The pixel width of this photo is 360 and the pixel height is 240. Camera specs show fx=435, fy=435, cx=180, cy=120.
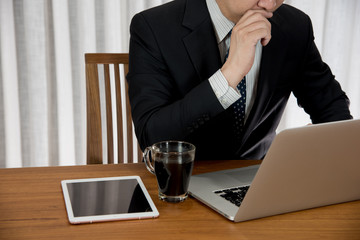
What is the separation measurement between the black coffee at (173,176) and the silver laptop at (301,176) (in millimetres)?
44

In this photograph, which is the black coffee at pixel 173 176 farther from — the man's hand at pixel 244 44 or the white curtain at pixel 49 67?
the white curtain at pixel 49 67

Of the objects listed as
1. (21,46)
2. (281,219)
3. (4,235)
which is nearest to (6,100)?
(21,46)

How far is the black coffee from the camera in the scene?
86 centimetres

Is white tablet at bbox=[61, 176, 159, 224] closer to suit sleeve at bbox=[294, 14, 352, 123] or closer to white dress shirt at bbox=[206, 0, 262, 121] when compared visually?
white dress shirt at bbox=[206, 0, 262, 121]

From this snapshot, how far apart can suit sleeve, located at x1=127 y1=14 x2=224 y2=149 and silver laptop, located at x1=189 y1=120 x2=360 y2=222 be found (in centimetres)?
27

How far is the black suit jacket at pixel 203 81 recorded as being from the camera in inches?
46.0

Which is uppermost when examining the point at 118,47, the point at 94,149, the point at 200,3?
the point at 200,3

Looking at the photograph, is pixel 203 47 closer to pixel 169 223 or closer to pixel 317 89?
pixel 317 89

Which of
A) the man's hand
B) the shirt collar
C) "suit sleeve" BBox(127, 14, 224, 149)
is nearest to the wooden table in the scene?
"suit sleeve" BBox(127, 14, 224, 149)

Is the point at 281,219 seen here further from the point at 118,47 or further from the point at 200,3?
the point at 118,47

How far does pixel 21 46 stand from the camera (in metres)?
2.27

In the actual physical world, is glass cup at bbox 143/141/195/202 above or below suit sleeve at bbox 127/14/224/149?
below

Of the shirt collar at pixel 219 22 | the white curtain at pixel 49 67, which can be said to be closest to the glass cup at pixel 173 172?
the shirt collar at pixel 219 22

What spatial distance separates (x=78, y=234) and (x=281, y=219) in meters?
0.37
